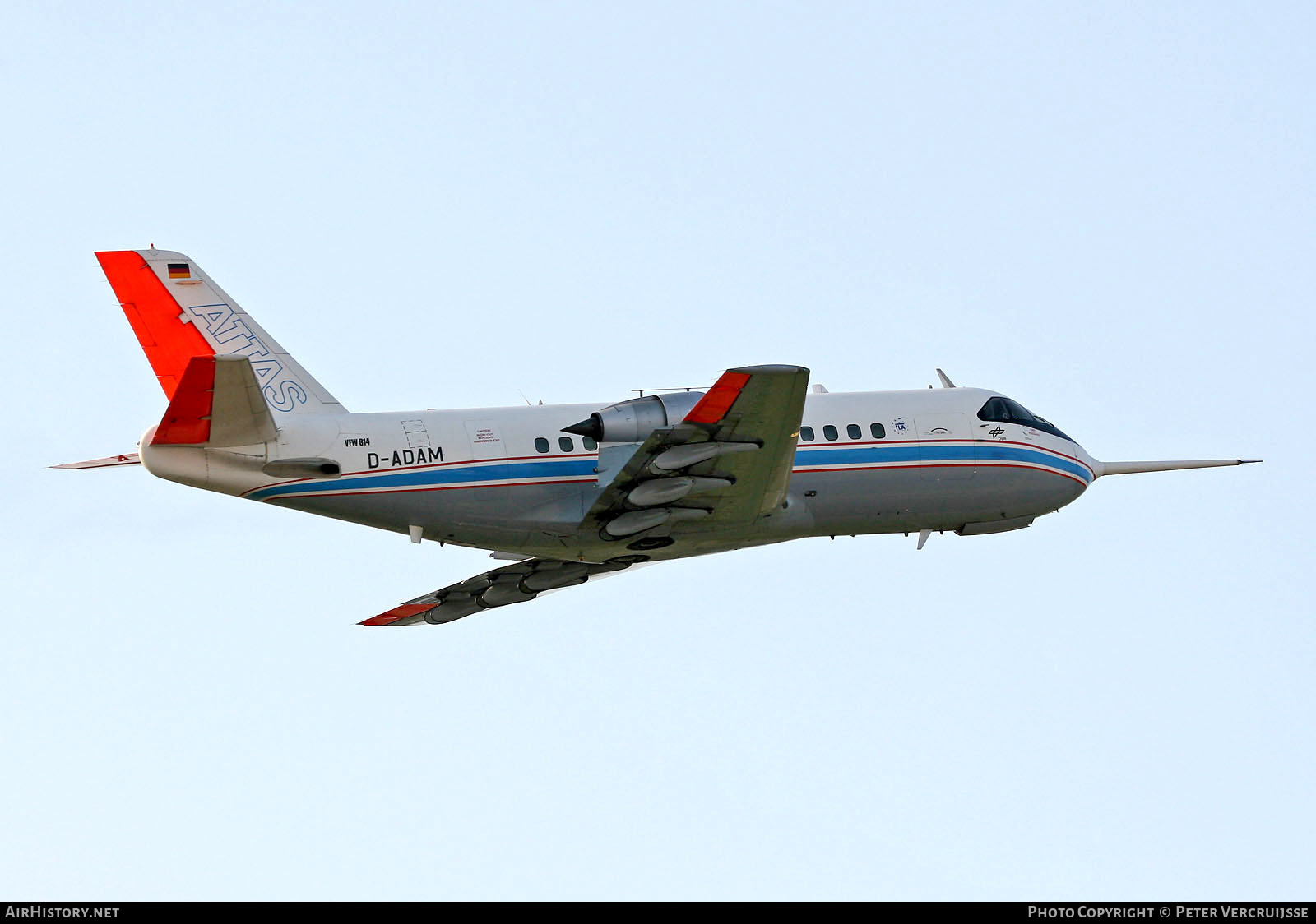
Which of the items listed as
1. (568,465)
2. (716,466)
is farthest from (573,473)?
(716,466)

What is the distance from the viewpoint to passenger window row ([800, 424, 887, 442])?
144 feet

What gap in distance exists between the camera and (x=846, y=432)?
1752 inches

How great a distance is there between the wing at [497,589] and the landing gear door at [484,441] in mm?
4758

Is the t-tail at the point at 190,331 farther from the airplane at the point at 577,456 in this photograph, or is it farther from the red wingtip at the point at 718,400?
the red wingtip at the point at 718,400

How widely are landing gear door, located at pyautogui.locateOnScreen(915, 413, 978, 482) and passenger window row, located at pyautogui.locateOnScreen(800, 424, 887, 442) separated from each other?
3.48ft

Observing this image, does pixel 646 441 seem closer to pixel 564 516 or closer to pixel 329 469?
pixel 564 516

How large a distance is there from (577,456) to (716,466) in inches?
140

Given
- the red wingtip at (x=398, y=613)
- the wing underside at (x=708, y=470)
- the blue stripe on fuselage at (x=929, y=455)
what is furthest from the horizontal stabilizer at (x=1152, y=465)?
the red wingtip at (x=398, y=613)

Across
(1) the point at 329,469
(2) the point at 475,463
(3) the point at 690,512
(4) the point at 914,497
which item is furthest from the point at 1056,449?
(1) the point at 329,469

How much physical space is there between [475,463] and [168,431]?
660 centimetres

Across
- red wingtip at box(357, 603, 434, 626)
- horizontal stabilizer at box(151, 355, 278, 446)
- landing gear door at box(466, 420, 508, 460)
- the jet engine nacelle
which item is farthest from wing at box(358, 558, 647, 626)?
horizontal stabilizer at box(151, 355, 278, 446)

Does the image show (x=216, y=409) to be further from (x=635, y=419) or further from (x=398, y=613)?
(x=398, y=613)
